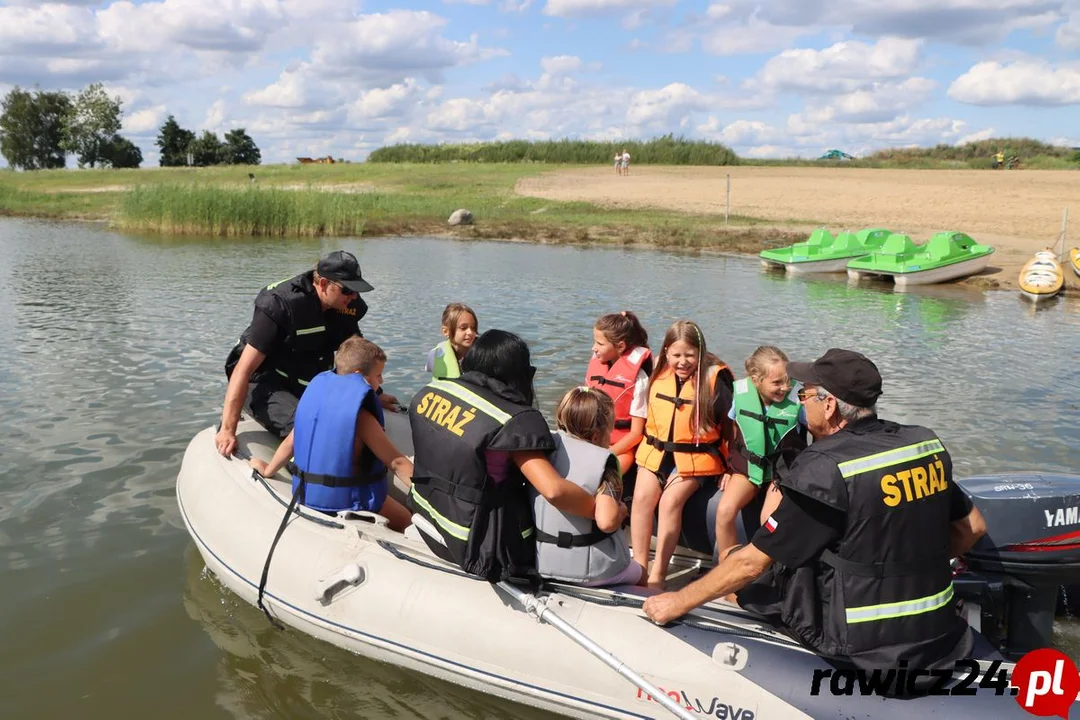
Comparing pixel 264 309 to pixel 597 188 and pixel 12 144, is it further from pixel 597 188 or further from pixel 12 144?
pixel 12 144

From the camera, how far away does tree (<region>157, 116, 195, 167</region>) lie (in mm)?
58438

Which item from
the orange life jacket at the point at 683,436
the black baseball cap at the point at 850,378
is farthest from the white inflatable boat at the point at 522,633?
the black baseball cap at the point at 850,378

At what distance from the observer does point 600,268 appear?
17.4 meters

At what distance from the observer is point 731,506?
392cm

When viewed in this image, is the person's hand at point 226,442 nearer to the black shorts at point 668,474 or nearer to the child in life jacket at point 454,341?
the child in life jacket at point 454,341

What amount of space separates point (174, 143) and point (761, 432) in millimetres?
62542

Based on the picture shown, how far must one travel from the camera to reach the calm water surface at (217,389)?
381cm

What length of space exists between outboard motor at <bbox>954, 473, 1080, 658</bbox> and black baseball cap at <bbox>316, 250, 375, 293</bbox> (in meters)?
3.19

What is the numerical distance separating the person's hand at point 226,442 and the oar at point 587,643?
2.01m

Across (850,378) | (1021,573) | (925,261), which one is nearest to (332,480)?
(850,378)

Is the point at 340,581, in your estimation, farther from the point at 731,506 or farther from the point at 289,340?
the point at 731,506

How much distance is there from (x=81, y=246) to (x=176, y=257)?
358cm

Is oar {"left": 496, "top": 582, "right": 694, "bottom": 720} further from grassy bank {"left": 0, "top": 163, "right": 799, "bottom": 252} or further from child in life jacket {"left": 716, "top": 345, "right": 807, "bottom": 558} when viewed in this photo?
grassy bank {"left": 0, "top": 163, "right": 799, "bottom": 252}

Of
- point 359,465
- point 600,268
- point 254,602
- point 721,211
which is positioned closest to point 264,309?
point 359,465
